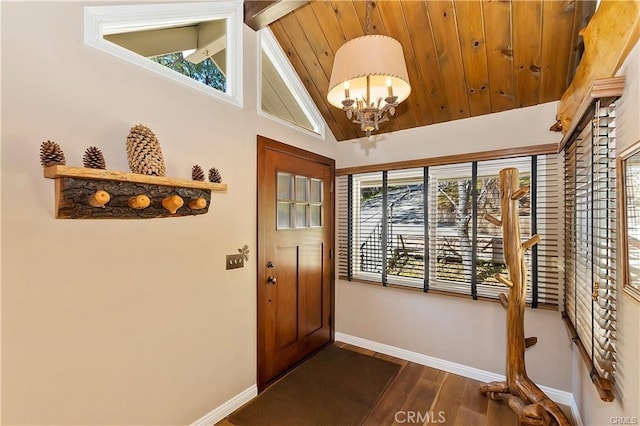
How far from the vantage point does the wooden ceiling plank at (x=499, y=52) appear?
182 cm

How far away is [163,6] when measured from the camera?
170 cm

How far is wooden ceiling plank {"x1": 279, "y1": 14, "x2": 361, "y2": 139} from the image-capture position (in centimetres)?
231

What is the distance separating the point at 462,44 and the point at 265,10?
1466 millimetres

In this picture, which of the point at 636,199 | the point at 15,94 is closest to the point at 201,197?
the point at 15,94

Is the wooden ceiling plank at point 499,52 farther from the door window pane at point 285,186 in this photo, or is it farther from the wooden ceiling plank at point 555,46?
the door window pane at point 285,186

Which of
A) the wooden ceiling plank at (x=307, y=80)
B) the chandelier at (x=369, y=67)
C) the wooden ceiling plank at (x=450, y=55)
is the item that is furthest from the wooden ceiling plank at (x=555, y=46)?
the wooden ceiling plank at (x=307, y=80)

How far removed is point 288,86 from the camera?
273 centimetres

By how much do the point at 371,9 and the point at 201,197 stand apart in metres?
1.77

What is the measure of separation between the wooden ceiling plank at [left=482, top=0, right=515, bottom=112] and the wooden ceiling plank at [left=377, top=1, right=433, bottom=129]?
1.65 feet

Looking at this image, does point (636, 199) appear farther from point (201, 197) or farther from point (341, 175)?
point (341, 175)

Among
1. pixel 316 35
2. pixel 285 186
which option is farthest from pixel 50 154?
pixel 316 35

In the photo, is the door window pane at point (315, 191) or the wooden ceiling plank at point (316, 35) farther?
the door window pane at point (315, 191)

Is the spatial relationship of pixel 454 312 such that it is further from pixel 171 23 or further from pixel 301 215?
pixel 171 23

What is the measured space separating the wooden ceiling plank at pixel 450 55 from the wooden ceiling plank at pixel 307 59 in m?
0.96
